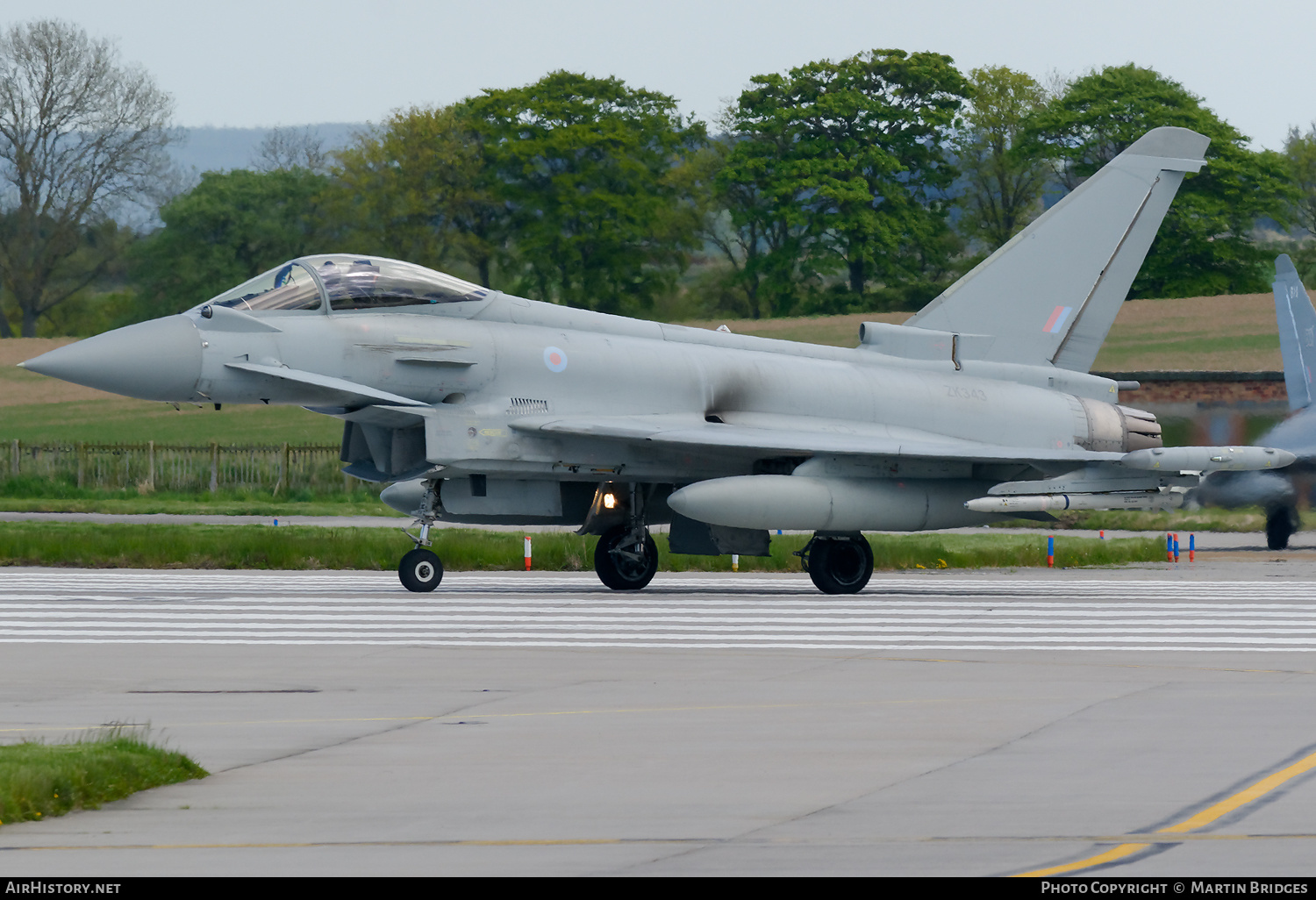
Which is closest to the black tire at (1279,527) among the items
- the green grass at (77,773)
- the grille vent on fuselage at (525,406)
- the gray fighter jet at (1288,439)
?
the gray fighter jet at (1288,439)

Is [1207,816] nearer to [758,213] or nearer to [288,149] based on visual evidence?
[758,213]

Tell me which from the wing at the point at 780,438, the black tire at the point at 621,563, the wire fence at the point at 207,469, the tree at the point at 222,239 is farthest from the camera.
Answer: the tree at the point at 222,239

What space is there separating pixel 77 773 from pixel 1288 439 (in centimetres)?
2528

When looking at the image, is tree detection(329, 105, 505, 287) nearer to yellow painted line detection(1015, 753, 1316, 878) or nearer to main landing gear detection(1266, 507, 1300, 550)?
main landing gear detection(1266, 507, 1300, 550)

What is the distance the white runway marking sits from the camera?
13539mm

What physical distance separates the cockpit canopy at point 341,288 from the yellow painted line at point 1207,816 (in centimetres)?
1295

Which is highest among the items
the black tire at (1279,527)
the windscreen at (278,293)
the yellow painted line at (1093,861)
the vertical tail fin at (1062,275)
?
the vertical tail fin at (1062,275)

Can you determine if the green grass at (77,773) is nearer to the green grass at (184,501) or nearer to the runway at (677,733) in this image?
the runway at (677,733)

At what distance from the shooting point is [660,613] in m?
16.3

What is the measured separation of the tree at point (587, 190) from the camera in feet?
234

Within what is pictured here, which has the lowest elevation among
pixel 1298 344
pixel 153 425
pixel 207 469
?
pixel 207 469

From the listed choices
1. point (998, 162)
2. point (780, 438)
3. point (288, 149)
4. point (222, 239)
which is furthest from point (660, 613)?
point (288, 149)

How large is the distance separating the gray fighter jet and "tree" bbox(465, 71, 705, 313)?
4099 centimetres

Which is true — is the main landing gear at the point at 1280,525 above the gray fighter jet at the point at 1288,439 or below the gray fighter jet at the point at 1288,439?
below
